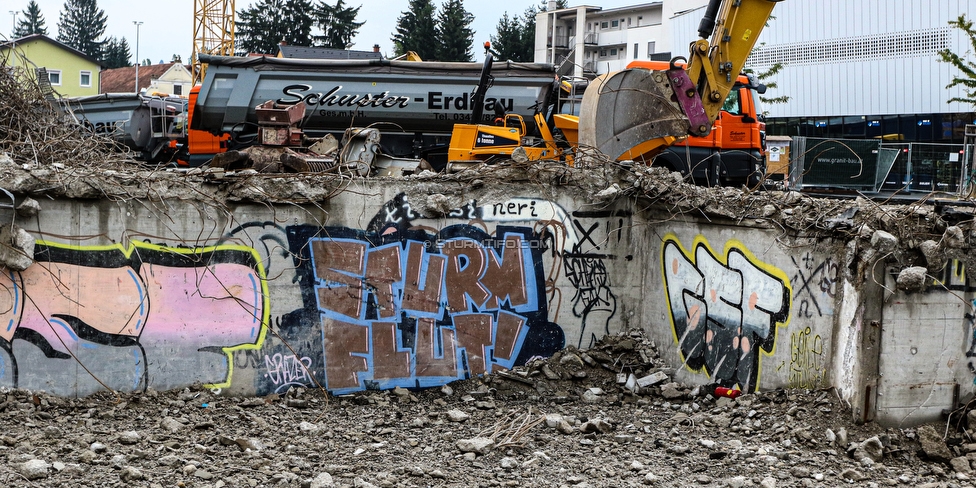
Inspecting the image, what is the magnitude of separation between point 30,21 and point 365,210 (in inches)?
3729

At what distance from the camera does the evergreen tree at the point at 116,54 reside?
88863 mm

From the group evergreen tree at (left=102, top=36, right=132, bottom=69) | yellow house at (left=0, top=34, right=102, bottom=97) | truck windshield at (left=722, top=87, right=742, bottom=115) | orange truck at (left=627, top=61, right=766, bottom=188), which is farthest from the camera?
evergreen tree at (left=102, top=36, right=132, bottom=69)

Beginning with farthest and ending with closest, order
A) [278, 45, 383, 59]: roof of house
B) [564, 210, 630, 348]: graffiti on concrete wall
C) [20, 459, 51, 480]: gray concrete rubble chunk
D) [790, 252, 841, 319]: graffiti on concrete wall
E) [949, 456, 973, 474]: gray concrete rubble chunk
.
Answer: [278, 45, 383, 59]: roof of house
[564, 210, 630, 348]: graffiti on concrete wall
[790, 252, 841, 319]: graffiti on concrete wall
[949, 456, 973, 474]: gray concrete rubble chunk
[20, 459, 51, 480]: gray concrete rubble chunk

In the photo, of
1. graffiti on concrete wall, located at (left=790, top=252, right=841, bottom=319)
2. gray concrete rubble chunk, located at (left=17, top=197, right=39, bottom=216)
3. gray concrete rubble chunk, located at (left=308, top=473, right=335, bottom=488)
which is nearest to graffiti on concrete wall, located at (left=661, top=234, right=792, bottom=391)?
graffiti on concrete wall, located at (left=790, top=252, right=841, bottom=319)

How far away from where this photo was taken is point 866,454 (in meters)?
6.79

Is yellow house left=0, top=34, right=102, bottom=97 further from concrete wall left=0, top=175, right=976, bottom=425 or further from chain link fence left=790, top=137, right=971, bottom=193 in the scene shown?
concrete wall left=0, top=175, right=976, bottom=425

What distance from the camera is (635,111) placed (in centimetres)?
1069

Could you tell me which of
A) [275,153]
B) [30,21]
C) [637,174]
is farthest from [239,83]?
[30,21]

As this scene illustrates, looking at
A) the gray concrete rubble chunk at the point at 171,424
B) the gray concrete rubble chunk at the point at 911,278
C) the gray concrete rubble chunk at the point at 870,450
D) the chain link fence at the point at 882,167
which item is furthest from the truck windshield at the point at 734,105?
the gray concrete rubble chunk at the point at 171,424

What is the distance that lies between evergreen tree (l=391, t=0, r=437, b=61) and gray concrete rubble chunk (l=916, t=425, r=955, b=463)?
48.1 meters

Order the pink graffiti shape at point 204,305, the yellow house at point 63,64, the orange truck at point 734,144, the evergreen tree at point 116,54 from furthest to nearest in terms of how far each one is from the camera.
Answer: the evergreen tree at point 116,54 < the yellow house at point 63,64 < the orange truck at point 734,144 < the pink graffiti shape at point 204,305

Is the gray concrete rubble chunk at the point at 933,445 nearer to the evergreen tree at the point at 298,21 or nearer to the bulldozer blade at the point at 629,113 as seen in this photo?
the bulldozer blade at the point at 629,113

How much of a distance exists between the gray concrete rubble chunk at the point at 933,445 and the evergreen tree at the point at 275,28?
4735 cm

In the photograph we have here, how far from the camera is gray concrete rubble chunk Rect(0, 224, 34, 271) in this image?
7.63 m
